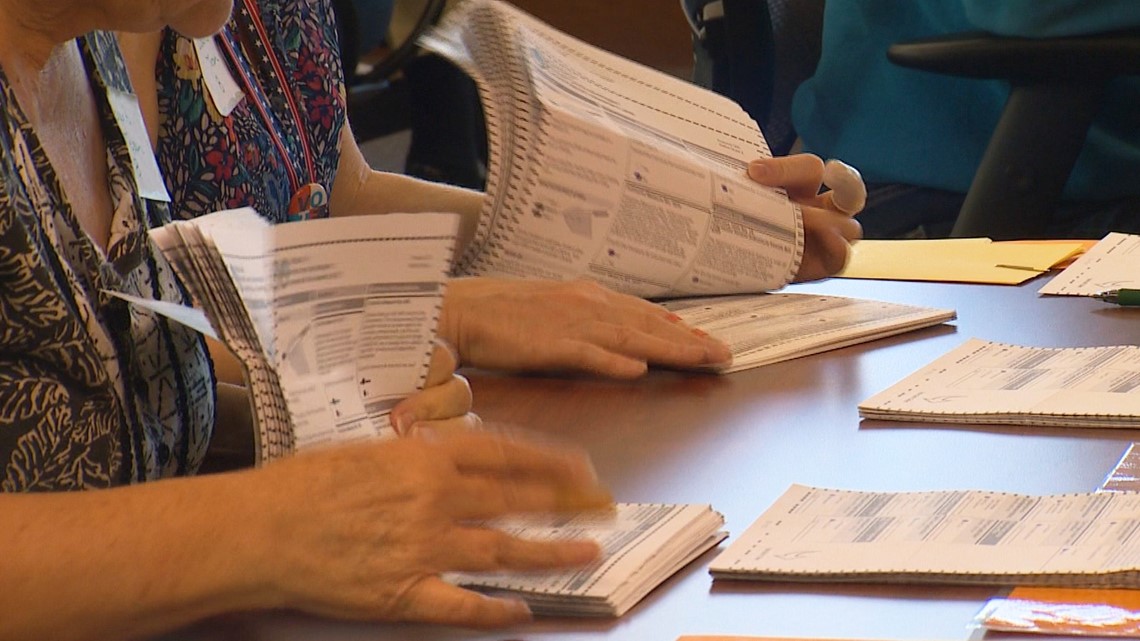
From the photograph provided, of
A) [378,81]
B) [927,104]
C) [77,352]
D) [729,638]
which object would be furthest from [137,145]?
[378,81]

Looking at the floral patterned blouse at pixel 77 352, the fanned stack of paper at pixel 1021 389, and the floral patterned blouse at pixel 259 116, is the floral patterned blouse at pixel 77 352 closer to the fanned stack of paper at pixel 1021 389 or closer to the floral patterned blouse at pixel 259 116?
the floral patterned blouse at pixel 259 116

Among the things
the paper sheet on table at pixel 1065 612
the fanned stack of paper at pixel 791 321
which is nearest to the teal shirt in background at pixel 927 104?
the fanned stack of paper at pixel 791 321

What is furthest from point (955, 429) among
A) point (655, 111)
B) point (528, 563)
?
point (655, 111)

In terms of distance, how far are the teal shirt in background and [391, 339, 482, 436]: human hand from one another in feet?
3.48

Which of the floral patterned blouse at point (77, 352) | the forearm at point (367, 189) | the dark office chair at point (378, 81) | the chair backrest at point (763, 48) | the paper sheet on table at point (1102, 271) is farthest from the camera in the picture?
the dark office chair at point (378, 81)

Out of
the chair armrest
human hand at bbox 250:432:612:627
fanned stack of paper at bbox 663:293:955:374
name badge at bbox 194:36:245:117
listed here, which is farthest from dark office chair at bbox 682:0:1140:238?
human hand at bbox 250:432:612:627

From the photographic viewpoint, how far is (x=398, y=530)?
0.59 metres

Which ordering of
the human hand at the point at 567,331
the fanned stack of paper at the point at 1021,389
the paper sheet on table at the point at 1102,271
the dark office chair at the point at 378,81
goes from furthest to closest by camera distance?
the dark office chair at the point at 378,81 → the paper sheet on table at the point at 1102,271 → the human hand at the point at 567,331 → the fanned stack of paper at the point at 1021,389

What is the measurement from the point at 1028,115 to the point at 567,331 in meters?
0.86

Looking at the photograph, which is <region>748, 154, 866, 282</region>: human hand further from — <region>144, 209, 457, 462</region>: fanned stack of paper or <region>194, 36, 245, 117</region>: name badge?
<region>144, 209, 457, 462</region>: fanned stack of paper

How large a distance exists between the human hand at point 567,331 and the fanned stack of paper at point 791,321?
0.04 meters

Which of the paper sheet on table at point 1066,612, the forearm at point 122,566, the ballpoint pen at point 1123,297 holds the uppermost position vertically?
the ballpoint pen at point 1123,297

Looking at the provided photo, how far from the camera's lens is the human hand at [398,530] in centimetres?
58

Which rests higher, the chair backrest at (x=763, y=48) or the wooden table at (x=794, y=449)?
the chair backrest at (x=763, y=48)
